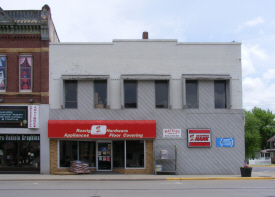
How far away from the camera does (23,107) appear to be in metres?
20.2

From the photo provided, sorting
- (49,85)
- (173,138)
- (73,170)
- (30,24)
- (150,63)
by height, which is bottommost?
(73,170)

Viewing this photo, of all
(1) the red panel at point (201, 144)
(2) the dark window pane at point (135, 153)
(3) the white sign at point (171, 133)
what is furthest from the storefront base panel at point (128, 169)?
(1) the red panel at point (201, 144)

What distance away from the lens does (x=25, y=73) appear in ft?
68.1

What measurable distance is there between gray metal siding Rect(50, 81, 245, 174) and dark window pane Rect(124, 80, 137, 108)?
0.37 metres

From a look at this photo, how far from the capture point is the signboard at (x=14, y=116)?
65.8 ft

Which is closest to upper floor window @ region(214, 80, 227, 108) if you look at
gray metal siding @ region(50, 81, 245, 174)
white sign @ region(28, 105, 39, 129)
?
gray metal siding @ region(50, 81, 245, 174)

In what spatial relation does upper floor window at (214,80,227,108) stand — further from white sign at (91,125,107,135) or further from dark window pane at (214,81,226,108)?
white sign at (91,125,107,135)

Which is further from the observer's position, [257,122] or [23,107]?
[257,122]

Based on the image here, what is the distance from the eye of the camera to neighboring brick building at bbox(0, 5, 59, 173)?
65.9 feet

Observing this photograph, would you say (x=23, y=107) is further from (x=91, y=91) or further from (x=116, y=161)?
(x=116, y=161)

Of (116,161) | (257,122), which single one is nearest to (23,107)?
(116,161)

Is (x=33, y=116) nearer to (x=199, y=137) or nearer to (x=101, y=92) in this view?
(x=101, y=92)

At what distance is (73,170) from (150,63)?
8.52 metres

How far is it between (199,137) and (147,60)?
6130mm
